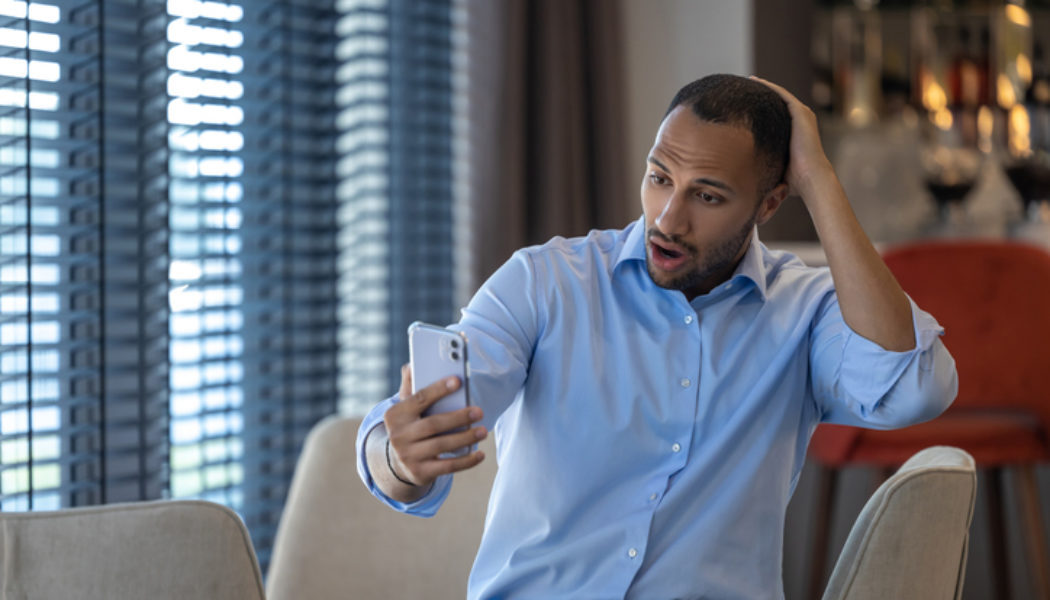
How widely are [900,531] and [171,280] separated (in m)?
1.51

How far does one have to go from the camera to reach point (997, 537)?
8.09ft

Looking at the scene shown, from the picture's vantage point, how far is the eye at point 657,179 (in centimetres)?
133

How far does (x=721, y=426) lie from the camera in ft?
4.42

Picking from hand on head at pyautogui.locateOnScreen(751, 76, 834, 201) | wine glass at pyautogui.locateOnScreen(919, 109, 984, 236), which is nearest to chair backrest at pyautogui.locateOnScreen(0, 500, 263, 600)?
hand on head at pyautogui.locateOnScreen(751, 76, 834, 201)

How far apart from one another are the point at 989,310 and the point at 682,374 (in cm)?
129

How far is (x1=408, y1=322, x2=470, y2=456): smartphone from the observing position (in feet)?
3.56

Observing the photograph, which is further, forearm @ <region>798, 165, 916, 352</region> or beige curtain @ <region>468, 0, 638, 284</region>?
beige curtain @ <region>468, 0, 638, 284</region>

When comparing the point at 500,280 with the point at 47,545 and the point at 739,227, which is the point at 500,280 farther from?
the point at 47,545

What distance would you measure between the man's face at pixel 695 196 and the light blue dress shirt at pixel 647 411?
59mm

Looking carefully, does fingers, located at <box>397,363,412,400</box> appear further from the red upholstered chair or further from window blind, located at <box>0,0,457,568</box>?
the red upholstered chair

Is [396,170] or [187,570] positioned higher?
[396,170]

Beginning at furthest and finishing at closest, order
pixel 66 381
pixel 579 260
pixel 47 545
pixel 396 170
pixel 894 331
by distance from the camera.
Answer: pixel 396 170, pixel 66 381, pixel 579 260, pixel 894 331, pixel 47 545

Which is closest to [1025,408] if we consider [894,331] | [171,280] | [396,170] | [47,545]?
[894,331]

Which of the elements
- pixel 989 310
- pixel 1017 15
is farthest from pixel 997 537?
pixel 1017 15
